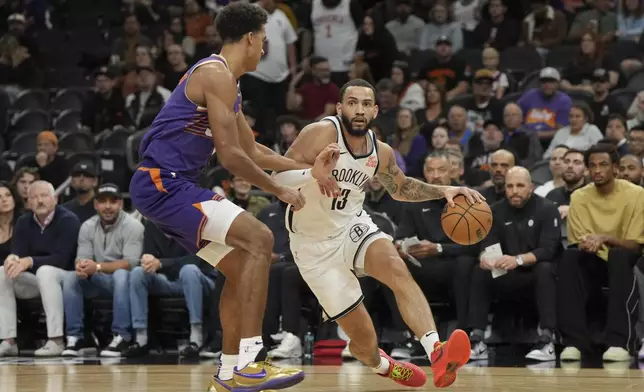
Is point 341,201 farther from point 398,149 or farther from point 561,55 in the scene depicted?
point 561,55

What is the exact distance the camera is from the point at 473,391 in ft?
19.6

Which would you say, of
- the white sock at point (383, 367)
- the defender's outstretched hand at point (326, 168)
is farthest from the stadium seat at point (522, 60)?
the defender's outstretched hand at point (326, 168)

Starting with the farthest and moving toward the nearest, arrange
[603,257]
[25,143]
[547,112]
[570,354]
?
1. [25,143]
2. [547,112]
3. [603,257]
4. [570,354]

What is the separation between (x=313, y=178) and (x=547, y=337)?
3462 mm

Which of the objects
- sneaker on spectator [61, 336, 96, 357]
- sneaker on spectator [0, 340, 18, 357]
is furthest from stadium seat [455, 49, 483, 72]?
sneaker on spectator [0, 340, 18, 357]

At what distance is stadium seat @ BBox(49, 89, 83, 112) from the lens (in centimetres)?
1515

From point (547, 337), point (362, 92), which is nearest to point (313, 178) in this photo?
point (362, 92)

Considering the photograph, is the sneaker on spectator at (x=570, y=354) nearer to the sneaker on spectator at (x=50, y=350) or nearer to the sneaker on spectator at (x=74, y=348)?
the sneaker on spectator at (x=74, y=348)

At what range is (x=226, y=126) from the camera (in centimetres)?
530

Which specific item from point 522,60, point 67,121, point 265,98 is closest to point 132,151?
point 265,98

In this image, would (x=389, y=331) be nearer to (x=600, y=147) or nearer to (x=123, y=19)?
(x=600, y=147)

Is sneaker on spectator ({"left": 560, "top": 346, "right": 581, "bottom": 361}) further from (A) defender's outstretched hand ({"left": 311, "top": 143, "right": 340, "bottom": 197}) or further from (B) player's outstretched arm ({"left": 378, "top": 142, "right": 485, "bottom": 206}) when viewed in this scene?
(A) defender's outstretched hand ({"left": 311, "top": 143, "right": 340, "bottom": 197})

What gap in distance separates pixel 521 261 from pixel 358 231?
285 cm

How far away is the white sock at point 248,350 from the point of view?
5254 mm
